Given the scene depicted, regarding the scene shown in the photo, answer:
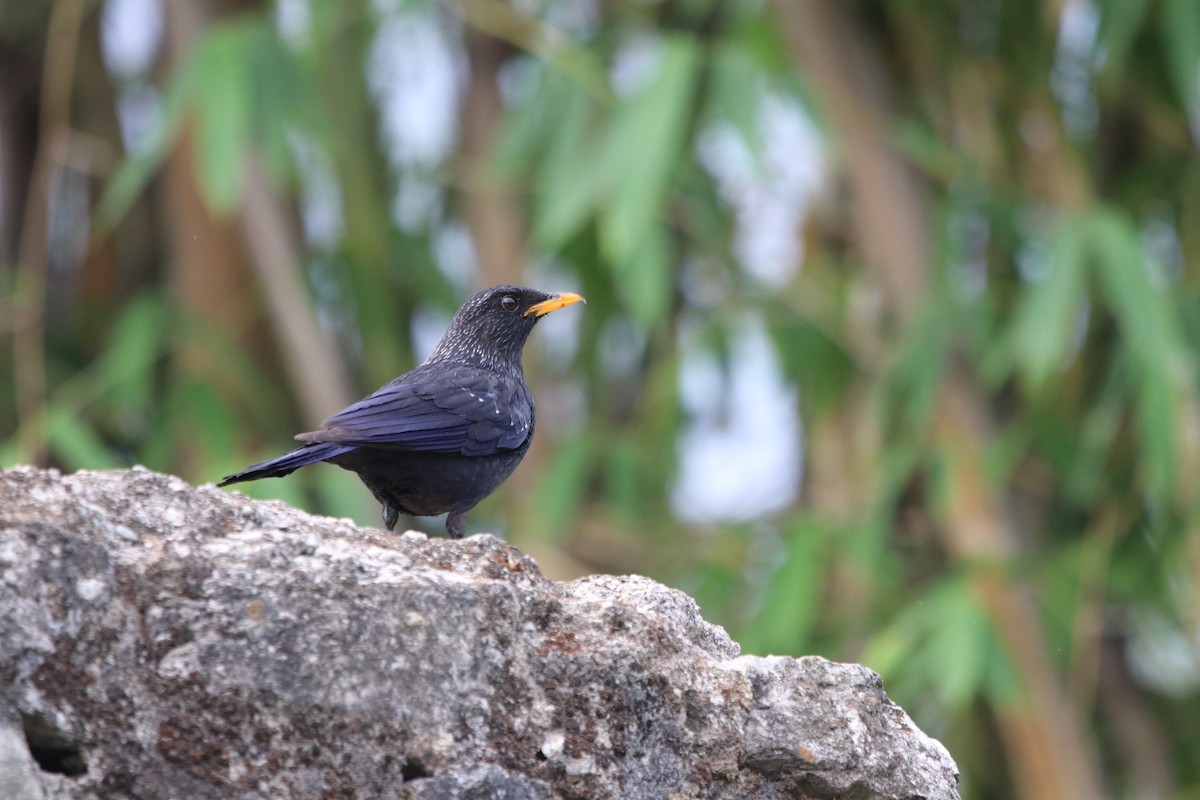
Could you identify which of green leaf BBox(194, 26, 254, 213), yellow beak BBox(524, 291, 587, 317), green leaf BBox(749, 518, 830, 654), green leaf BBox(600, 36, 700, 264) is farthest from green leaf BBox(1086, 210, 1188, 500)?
green leaf BBox(194, 26, 254, 213)

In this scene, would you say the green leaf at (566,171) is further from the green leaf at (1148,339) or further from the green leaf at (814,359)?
the green leaf at (1148,339)

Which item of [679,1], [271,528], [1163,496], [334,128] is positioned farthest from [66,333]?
[271,528]

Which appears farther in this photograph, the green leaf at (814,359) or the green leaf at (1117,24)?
the green leaf at (814,359)

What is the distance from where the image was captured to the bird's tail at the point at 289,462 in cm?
354

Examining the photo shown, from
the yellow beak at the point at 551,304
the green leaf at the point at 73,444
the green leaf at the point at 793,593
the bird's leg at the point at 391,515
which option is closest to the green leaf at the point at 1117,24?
the green leaf at the point at 793,593

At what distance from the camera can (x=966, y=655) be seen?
23.3 ft

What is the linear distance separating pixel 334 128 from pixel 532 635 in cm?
660

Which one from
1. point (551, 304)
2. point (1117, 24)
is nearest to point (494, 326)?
point (551, 304)

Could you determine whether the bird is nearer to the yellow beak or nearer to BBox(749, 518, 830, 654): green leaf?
the yellow beak

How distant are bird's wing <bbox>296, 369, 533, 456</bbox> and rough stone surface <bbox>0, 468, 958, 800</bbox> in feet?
2.79

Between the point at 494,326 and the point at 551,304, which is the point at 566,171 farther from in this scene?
the point at 494,326

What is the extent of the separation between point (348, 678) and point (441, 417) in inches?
64.4

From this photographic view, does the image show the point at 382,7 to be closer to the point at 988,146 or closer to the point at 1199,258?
the point at 988,146

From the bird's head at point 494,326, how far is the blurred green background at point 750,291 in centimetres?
254
